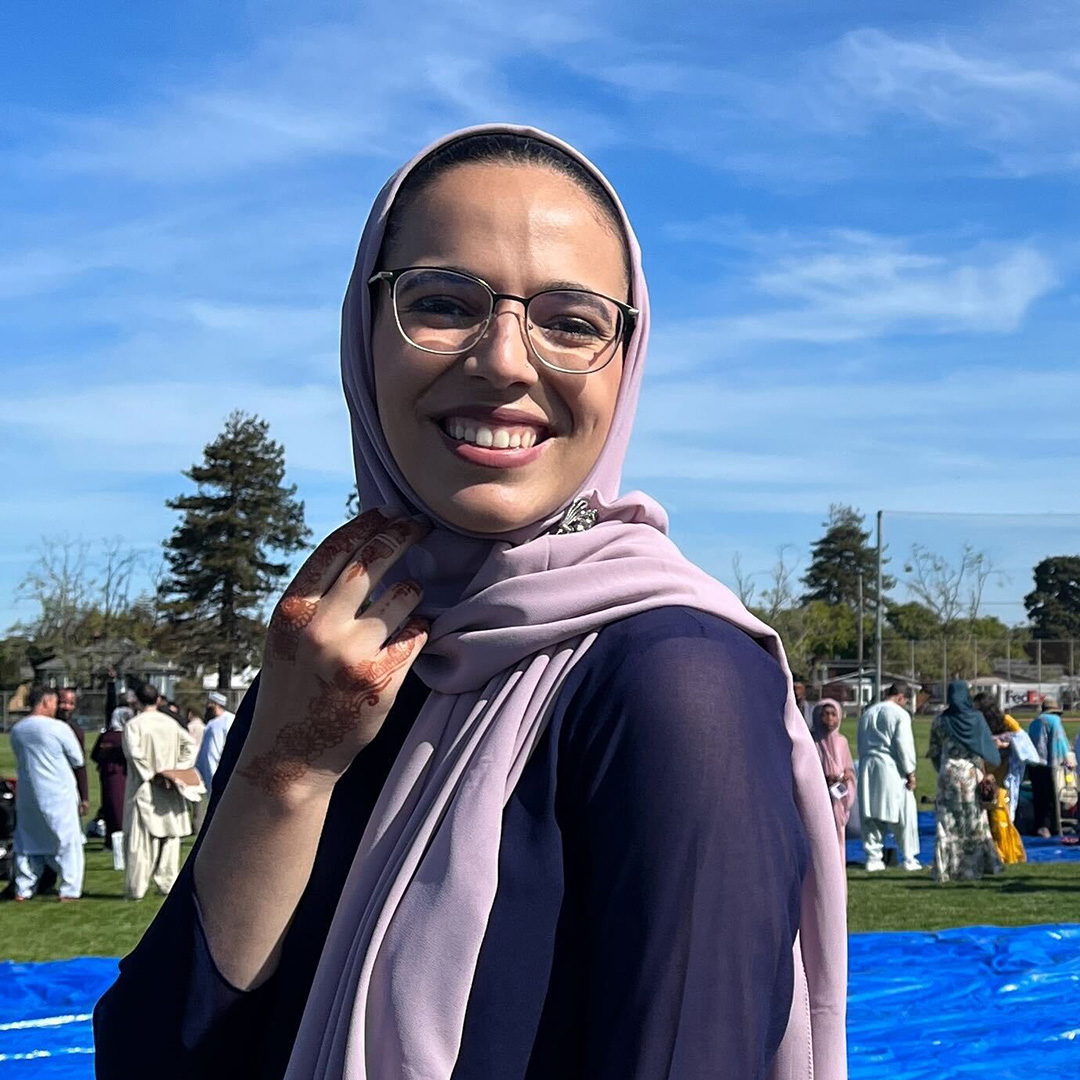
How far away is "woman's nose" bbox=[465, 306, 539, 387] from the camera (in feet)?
4.46

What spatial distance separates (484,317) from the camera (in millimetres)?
1383

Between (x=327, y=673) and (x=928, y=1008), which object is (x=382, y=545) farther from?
(x=928, y=1008)

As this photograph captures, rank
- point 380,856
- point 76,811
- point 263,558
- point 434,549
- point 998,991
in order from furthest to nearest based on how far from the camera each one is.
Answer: point 263,558
point 76,811
point 998,991
point 434,549
point 380,856

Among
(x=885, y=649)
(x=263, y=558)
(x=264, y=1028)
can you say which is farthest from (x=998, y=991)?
(x=263, y=558)

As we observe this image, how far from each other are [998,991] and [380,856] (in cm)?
594

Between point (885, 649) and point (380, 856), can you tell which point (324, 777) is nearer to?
point (380, 856)

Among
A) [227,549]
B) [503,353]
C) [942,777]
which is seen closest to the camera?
[503,353]

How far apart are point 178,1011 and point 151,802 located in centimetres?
974

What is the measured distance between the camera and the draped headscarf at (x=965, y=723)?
427 inches

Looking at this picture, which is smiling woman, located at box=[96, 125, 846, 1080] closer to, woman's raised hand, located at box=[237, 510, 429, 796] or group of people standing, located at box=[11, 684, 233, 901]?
woman's raised hand, located at box=[237, 510, 429, 796]

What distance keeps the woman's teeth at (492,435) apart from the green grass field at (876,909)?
7.71 metres

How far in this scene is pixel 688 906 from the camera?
3.65 feet

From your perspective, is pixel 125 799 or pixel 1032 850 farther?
pixel 1032 850

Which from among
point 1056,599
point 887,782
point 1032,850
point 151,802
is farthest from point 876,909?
point 1056,599
